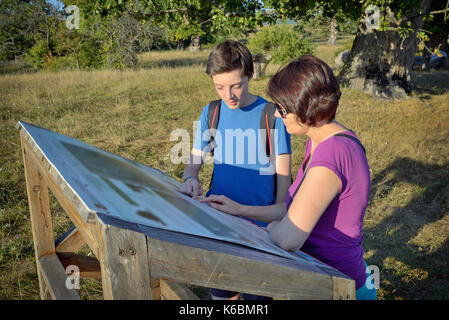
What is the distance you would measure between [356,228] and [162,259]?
0.88 metres

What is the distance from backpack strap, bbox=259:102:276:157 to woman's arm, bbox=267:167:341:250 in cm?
73

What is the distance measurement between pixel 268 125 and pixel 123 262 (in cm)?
126

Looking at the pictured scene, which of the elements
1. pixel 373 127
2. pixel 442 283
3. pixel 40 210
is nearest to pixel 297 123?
pixel 40 210

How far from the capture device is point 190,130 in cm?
779

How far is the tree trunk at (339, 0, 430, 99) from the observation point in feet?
33.7

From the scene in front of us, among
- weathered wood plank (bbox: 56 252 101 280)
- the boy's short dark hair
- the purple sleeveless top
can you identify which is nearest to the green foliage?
weathered wood plank (bbox: 56 252 101 280)

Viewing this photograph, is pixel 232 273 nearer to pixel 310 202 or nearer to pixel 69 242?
pixel 310 202

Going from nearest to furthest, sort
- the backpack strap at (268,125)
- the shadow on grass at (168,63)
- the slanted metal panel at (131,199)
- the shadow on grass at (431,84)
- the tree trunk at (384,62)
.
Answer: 1. the slanted metal panel at (131,199)
2. the backpack strap at (268,125)
3. the tree trunk at (384,62)
4. the shadow on grass at (431,84)
5. the shadow on grass at (168,63)

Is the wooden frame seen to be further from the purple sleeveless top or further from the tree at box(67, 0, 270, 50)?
the tree at box(67, 0, 270, 50)

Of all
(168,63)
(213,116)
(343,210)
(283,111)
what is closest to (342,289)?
(343,210)

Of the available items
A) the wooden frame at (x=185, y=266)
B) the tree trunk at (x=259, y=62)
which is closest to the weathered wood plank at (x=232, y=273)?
the wooden frame at (x=185, y=266)

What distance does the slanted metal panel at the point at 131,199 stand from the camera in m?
1.09

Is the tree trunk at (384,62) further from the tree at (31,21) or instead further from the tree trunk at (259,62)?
the tree at (31,21)

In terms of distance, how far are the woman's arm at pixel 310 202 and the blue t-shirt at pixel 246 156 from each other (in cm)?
Answer: 70
